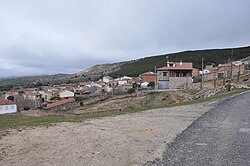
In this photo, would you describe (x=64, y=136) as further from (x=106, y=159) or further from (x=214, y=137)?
(x=214, y=137)

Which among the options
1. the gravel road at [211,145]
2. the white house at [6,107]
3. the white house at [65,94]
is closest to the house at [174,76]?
the white house at [6,107]

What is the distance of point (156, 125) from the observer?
10789 millimetres

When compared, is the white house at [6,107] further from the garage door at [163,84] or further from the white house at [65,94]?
the garage door at [163,84]

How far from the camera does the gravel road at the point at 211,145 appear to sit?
19.9 feet

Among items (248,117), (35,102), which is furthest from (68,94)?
(248,117)

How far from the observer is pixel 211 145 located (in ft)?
24.3

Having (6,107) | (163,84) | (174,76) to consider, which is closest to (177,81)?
(174,76)

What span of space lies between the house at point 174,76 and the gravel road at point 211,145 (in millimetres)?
42182

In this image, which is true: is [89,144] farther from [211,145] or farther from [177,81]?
[177,81]

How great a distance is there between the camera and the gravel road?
605 centimetres

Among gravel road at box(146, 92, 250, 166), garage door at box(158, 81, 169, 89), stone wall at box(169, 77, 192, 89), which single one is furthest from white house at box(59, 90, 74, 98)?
gravel road at box(146, 92, 250, 166)

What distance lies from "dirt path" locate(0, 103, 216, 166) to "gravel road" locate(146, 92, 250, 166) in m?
0.38

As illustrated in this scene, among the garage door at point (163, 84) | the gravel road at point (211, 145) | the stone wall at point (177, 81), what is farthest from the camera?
the garage door at point (163, 84)

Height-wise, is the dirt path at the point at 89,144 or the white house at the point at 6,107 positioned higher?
the dirt path at the point at 89,144
